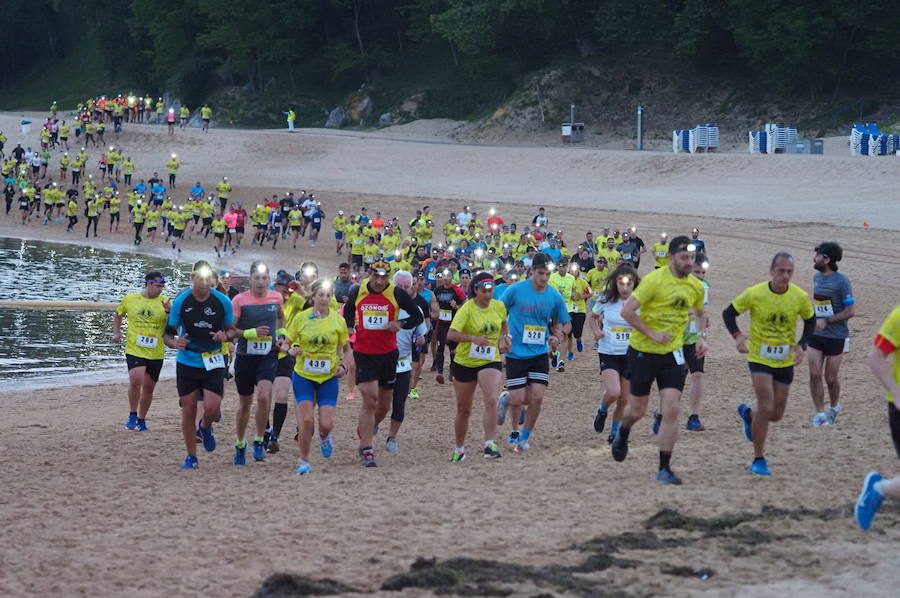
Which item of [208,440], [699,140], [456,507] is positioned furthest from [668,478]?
[699,140]

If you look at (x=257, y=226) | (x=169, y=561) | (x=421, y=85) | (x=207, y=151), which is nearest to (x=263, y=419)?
(x=169, y=561)

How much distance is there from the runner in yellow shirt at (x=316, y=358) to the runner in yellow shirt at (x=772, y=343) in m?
3.37

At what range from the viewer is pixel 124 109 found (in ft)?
195

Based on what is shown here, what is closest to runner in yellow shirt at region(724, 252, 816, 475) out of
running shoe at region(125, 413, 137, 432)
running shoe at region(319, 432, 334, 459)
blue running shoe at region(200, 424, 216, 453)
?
running shoe at region(319, 432, 334, 459)

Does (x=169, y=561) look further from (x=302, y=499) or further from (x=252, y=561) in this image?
(x=302, y=499)

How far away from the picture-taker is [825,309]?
12.0 m

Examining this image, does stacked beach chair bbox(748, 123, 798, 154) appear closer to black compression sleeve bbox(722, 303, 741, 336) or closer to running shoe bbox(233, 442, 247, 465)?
black compression sleeve bbox(722, 303, 741, 336)

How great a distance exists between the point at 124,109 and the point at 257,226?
2398cm

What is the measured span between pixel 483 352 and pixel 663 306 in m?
2.13

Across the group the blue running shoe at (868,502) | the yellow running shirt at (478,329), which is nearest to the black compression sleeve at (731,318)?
the yellow running shirt at (478,329)

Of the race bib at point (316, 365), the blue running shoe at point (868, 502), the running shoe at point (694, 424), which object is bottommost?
the running shoe at point (694, 424)

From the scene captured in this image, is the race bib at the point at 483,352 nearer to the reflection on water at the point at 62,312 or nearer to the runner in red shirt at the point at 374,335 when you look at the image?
the runner in red shirt at the point at 374,335

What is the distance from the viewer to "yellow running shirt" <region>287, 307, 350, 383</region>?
10.7 meters

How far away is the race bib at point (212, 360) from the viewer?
10.9 metres
